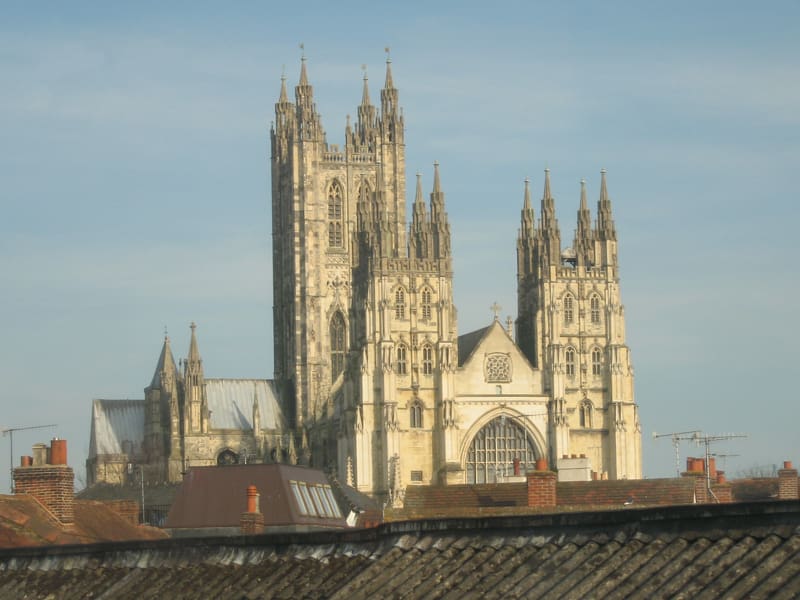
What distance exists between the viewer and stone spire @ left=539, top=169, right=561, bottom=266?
318 feet

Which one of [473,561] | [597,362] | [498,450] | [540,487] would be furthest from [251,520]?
[597,362]

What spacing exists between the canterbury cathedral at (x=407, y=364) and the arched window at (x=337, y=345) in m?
0.08

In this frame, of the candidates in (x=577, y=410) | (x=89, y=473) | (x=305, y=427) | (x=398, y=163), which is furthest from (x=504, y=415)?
(x=89, y=473)

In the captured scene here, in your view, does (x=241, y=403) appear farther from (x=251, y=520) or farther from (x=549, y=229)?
(x=251, y=520)

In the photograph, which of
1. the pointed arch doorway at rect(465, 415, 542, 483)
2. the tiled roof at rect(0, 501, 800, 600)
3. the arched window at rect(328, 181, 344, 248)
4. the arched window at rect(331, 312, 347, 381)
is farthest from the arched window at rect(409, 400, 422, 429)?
the tiled roof at rect(0, 501, 800, 600)

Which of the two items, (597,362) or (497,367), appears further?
(597,362)

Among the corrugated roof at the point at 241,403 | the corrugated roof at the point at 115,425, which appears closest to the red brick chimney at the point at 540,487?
the corrugated roof at the point at 241,403

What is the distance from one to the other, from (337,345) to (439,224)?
43.9 feet

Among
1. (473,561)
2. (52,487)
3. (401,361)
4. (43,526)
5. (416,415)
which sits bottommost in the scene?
(473,561)

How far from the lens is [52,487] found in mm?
31688

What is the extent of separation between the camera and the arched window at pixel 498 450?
93312 millimetres

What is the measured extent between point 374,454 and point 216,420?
69.0ft

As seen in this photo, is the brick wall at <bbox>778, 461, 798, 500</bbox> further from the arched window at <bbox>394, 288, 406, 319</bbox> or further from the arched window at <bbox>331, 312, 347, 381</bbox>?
the arched window at <bbox>331, 312, 347, 381</bbox>

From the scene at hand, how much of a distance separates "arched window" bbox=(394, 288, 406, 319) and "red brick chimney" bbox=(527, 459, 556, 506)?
4845cm
